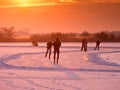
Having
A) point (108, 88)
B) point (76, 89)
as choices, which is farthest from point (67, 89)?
point (108, 88)

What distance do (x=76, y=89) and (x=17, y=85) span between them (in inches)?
94.4

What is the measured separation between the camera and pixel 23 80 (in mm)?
15453

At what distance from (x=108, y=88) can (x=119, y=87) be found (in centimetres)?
51

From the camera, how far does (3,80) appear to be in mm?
15578

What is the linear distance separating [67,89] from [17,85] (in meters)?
2.12

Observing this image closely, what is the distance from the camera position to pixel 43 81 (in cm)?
1526

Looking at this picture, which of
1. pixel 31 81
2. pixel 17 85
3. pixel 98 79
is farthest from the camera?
pixel 98 79

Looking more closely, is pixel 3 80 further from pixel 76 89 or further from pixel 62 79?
pixel 76 89

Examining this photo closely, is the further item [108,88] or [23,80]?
[23,80]

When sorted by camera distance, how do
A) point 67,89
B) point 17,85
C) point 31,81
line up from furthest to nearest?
1. point 31,81
2. point 17,85
3. point 67,89

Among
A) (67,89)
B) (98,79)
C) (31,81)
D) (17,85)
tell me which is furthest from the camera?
(98,79)

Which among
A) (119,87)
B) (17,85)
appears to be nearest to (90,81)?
(119,87)

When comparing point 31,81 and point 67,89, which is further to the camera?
point 31,81

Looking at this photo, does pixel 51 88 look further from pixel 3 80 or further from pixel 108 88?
pixel 3 80
